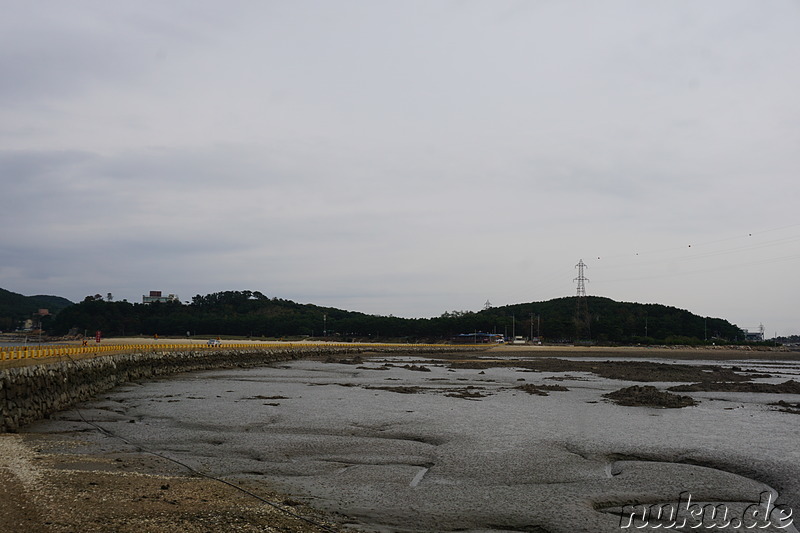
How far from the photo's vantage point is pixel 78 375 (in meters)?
29.6

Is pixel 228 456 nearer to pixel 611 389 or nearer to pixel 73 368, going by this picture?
pixel 73 368

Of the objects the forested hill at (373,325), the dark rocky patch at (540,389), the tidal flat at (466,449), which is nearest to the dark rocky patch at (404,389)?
the tidal flat at (466,449)

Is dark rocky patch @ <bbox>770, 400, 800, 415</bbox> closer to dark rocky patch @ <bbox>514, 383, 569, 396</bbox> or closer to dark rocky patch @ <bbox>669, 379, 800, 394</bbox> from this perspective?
dark rocky patch @ <bbox>669, 379, 800, 394</bbox>

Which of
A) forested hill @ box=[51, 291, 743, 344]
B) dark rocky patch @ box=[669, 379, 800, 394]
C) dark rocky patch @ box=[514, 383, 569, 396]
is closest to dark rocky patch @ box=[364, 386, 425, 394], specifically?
dark rocky patch @ box=[514, 383, 569, 396]

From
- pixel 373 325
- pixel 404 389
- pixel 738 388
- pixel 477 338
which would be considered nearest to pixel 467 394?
pixel 404 389

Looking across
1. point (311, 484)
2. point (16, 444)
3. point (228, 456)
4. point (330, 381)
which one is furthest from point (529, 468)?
point (330, 381)

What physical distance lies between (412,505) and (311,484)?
2541mm

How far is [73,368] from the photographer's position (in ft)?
95.6

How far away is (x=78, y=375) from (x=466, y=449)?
20957mm

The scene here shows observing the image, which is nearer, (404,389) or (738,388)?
(404,389)

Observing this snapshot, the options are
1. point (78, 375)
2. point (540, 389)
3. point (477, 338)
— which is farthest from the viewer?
point (477, 338)

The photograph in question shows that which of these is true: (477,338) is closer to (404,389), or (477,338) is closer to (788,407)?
(404,389)

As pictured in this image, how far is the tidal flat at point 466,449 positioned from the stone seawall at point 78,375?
3.30 feet

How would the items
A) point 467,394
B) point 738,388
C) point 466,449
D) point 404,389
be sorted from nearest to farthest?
point 466,449 < point 467,394 < point 404,389 < point 738,388
